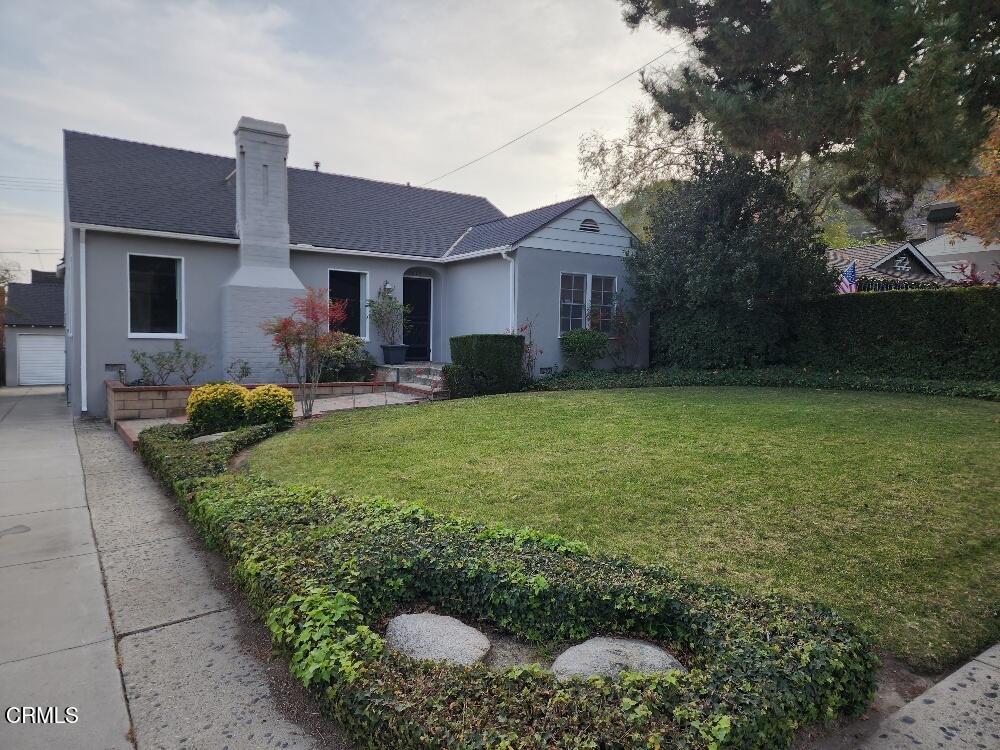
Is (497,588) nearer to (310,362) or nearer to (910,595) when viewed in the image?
(910,595)

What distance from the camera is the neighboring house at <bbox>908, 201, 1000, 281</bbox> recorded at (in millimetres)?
20531

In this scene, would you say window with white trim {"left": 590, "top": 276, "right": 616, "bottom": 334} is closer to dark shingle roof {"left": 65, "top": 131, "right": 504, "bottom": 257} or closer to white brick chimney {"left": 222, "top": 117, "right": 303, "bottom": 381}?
dark shingle roof {"left": 65, "top": 131, "right": 504, "bottom": 257}

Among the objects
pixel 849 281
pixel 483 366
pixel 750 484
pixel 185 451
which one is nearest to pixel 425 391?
pixel 483 366

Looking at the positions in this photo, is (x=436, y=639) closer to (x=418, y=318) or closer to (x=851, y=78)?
(x=851, y=78)

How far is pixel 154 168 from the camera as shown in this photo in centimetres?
1333

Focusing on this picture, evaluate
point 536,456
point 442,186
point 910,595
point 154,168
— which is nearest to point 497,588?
point 910,595

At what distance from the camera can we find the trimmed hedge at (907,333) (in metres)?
10.4

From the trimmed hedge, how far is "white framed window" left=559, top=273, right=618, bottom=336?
4.21 m

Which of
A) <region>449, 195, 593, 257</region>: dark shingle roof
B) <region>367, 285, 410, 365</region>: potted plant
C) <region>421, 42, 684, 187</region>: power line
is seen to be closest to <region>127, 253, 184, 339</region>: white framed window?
<region>367, 285, 410, 365</region>: potted plant

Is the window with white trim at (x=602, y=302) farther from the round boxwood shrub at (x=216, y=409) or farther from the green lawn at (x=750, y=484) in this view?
the round boxwood shrub at (x=216, y=409)

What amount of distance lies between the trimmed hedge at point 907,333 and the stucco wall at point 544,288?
5.17 meters

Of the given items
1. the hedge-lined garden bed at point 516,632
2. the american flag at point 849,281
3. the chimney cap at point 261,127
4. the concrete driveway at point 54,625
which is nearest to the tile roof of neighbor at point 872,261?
the american flag at point 849,281

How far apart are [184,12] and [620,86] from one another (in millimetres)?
9829

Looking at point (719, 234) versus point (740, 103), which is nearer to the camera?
point (740, 103)
